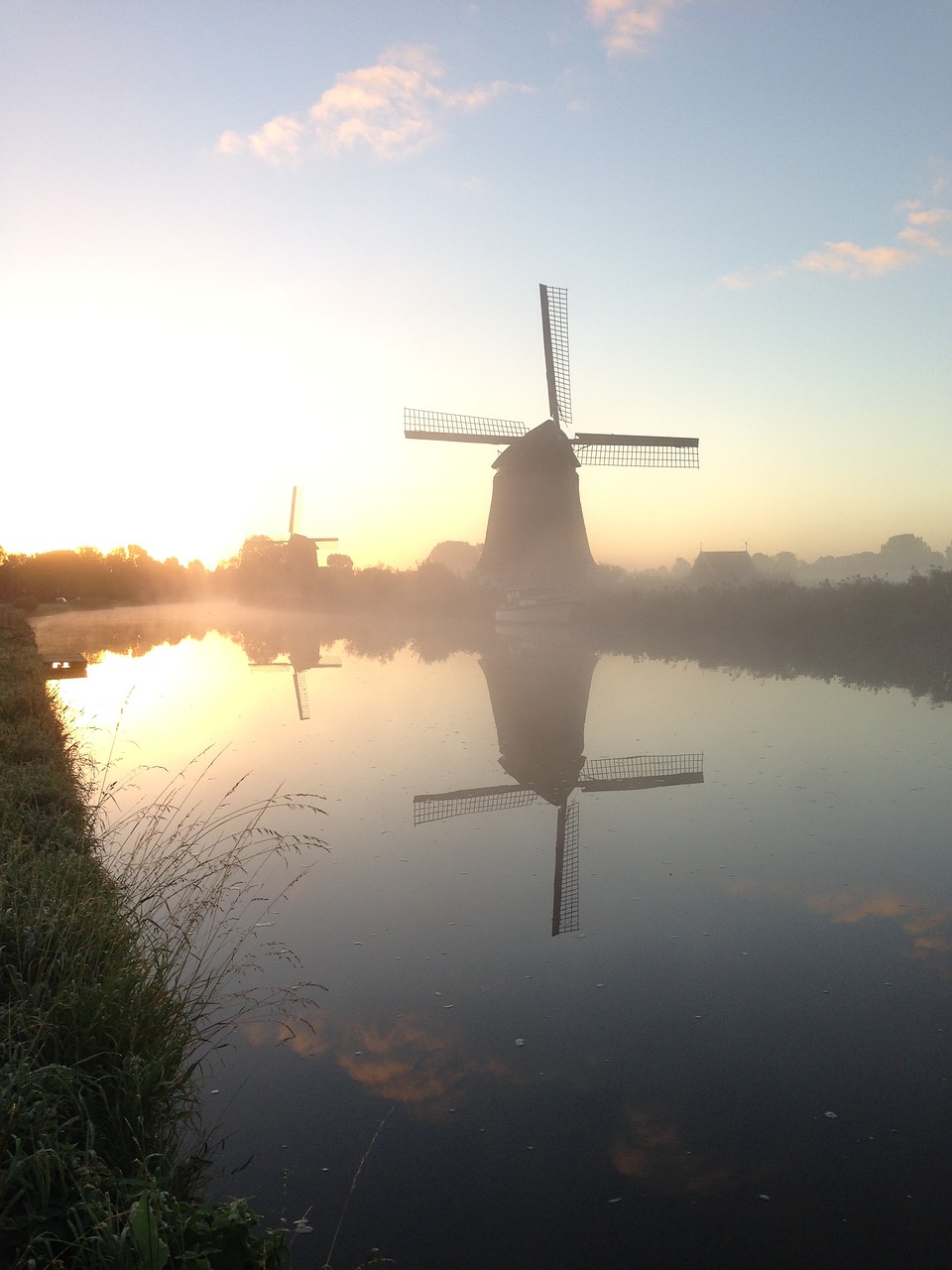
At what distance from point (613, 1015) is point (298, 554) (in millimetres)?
67613

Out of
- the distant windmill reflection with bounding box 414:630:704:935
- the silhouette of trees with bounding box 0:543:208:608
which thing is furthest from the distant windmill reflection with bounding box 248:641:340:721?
the silhouette of trees with bounding box 0:543:208:608

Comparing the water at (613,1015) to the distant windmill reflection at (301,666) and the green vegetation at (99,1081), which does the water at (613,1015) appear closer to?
the green vegetation at (99,1081)

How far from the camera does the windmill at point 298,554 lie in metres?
68.7

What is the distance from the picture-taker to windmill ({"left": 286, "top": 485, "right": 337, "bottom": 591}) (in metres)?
68.7

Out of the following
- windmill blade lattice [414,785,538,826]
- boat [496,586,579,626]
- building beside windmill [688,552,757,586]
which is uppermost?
building beside windmill [688,552,757,586]

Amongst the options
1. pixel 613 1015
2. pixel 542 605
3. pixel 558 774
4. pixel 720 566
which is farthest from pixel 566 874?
pixel 720 566

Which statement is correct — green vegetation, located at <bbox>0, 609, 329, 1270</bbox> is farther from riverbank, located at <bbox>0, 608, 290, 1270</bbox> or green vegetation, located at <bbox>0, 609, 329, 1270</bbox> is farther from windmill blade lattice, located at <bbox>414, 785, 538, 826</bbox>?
windmill blade lattice, located at <bbox>414, 785, 538, 826</bbox>

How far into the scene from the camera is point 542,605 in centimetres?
3189

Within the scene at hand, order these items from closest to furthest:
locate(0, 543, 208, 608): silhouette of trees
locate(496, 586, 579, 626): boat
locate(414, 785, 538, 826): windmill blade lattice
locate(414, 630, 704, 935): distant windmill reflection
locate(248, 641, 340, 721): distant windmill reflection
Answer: locate(414, 630, 704, 935): distant windmill reflection
locate(414, 785, 538, 826): windmill blade lattice
locate(248, 641, 340, 721): distant windmill reflection
locate(496, 586, 579, 626): boat
locate(0, 543, 208, 608): silhouette of trees

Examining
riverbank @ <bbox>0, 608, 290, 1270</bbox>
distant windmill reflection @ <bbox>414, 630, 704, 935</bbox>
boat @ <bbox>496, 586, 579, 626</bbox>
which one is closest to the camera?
riverbank @ <bbox>0, 608, 290, 1270</bbox>

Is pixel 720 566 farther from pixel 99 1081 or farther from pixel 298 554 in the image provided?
pixel 99 1081

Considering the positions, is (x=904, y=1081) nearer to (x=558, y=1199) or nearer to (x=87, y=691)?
(x=558, y=1199)

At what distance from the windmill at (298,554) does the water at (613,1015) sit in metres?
58.1

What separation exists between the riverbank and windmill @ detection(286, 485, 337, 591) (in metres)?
64.1
